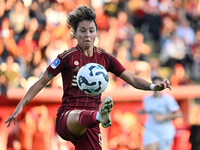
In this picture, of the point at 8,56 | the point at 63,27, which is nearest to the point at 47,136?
the point at 8,56

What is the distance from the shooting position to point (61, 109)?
17.5 feet

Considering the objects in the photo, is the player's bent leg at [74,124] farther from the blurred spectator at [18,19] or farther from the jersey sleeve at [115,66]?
the blurred spectator at [18,19]

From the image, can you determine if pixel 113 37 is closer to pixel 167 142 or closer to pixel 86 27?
pixel 167 142

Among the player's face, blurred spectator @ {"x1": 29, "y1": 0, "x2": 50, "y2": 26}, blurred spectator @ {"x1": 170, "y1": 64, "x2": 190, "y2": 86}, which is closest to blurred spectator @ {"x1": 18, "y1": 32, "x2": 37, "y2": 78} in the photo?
blurred spectator @ {"x1": 29, "y1": 0, "x2": 50, "y2": 26}

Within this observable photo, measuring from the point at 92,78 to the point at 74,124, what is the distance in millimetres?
591

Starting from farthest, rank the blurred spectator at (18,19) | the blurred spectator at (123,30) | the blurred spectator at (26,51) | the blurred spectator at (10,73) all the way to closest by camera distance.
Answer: the blurred spectator at (123,30) < the blurred spectator at (18,19) < the blurred spectator at (26,51) < the blurred spectator at (10,73)

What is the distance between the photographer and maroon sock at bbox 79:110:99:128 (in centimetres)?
482

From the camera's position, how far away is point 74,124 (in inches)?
200

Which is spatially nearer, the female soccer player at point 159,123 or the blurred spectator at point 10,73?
the female soccer player at point 159,123

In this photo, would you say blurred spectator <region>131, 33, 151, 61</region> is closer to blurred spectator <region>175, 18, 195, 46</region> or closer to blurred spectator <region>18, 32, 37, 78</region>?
blurred spectator <region>175, 18, 195, 46</region>

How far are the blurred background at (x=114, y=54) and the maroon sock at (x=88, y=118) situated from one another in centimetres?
129

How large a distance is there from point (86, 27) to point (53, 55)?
18.1 feet

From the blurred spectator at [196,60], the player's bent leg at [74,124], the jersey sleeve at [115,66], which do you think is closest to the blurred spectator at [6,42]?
the jersey sleeve at [115,66]

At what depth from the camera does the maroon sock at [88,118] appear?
190 inches
